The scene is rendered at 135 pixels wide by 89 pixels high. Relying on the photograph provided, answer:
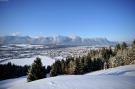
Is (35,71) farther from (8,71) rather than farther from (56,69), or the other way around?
(8,71)

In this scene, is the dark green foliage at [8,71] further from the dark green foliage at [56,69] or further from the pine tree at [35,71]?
the pine tree at [35,71]

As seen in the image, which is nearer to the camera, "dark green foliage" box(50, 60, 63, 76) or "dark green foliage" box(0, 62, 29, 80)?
"dark green foliage" box(50, 60, 63, 76)

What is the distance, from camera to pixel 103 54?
88.1 metres

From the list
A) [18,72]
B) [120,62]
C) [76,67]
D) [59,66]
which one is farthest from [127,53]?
[18,72]

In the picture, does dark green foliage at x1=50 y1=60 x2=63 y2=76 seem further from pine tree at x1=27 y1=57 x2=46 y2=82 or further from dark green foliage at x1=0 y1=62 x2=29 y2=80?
dark green foliage at x1=0 y1=62 x2=29 y2=80

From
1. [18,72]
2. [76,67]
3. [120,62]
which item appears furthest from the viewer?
[18,72]

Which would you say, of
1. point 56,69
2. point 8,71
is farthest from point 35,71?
point 8,71

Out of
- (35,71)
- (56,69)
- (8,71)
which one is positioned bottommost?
(8,71)

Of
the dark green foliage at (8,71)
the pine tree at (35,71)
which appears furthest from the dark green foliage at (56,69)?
the dark green foliage at (8,71)

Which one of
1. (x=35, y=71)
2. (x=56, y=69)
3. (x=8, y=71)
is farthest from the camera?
(x=8, y=71)

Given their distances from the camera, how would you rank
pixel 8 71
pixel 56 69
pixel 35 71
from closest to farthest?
pixel 35 71
pixel 56 69
pixel 8 71

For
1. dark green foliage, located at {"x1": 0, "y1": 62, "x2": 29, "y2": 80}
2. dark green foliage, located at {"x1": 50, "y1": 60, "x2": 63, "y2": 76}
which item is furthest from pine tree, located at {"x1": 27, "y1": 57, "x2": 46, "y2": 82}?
dark green foliage, located at {"x1": 0, "y1": 62, "x2": 29, "y2": 80}

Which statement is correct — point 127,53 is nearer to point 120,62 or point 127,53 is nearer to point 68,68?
point 120,62

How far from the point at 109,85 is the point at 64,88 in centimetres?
438
